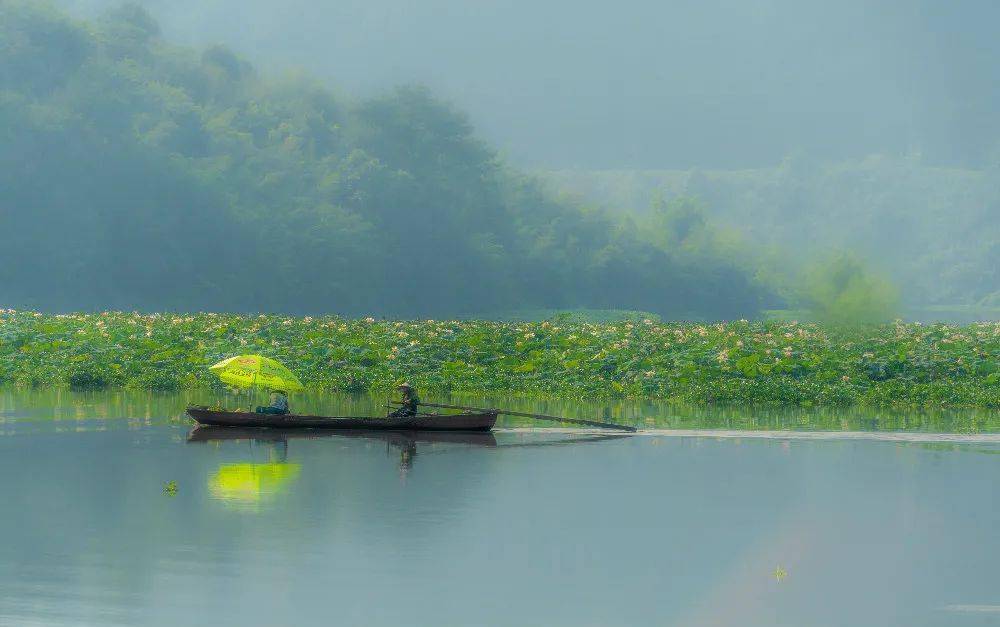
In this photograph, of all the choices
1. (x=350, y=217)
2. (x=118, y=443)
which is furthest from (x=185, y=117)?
(x=118, y=443)

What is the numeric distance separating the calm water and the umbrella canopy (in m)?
1.21

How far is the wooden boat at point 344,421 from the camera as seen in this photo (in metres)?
30.5

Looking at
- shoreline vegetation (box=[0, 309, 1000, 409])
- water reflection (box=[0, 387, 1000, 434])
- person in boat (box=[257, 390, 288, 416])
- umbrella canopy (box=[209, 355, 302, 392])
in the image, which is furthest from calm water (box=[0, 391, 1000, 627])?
shoreline vegetation (box=[0, 309, 1000, 409])

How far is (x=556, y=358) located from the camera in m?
41.1

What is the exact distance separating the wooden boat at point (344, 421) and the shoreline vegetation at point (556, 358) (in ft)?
26.4

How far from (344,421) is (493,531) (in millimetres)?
9942

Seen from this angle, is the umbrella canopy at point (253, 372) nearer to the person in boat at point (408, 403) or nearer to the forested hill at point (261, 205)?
the person in boat at point (408, 403)

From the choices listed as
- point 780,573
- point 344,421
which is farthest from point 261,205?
point 780,573

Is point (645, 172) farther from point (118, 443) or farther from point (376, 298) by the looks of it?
point (118, 443)

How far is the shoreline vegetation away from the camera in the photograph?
3800cm

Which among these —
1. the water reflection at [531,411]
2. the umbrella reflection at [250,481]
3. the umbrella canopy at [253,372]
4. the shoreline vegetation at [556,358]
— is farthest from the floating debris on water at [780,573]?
the shoreline vegetation at [556,358]

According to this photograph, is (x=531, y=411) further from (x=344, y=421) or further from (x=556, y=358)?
(x=344, y=421)

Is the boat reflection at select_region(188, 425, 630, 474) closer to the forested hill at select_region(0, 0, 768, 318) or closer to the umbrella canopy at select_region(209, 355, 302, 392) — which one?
the umbrella canopy at select_region(209, 355, 302, 392)

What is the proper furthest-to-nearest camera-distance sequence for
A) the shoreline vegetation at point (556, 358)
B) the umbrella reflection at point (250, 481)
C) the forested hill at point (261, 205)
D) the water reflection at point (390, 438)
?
the forested hill at point (261, 205), the shoreline vegetation at point (556, 358), the water reflection at point (390, 438), the umbrella reflection at point (250, 481)
